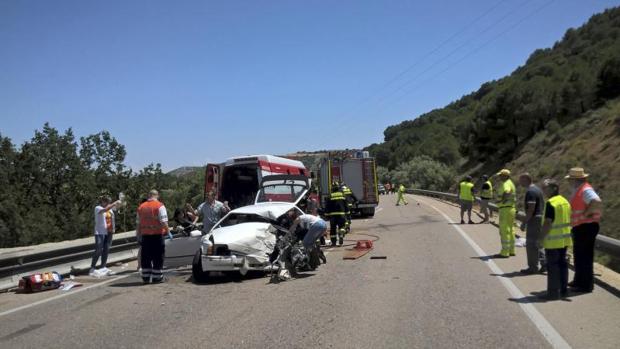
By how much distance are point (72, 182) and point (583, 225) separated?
4061cm

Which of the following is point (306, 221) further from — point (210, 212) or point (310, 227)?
point (210, 212)

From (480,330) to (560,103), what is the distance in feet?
167

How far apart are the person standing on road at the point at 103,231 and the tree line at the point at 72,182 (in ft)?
75.6

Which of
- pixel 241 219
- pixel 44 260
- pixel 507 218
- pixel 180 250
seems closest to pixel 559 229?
pixel 507 218

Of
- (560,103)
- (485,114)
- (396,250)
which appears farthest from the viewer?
(485,114)

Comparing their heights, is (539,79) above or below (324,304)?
above

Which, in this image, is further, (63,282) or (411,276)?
(63,282)

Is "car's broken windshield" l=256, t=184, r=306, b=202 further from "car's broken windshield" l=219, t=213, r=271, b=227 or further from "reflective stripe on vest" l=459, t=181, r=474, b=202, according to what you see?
"reflective stripe on vest" l=459, t=181, r=474, b=202

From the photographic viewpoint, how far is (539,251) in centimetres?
1005

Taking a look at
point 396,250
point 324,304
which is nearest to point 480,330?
point 324,304

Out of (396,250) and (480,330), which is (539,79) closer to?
(396,250)

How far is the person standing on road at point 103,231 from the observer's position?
A: 11828mm

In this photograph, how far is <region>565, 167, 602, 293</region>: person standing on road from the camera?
7.74 m

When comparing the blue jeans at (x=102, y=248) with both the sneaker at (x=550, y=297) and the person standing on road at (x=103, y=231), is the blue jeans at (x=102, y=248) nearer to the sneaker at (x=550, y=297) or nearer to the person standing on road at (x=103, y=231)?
the person standing on road at (x=103, y=231)
